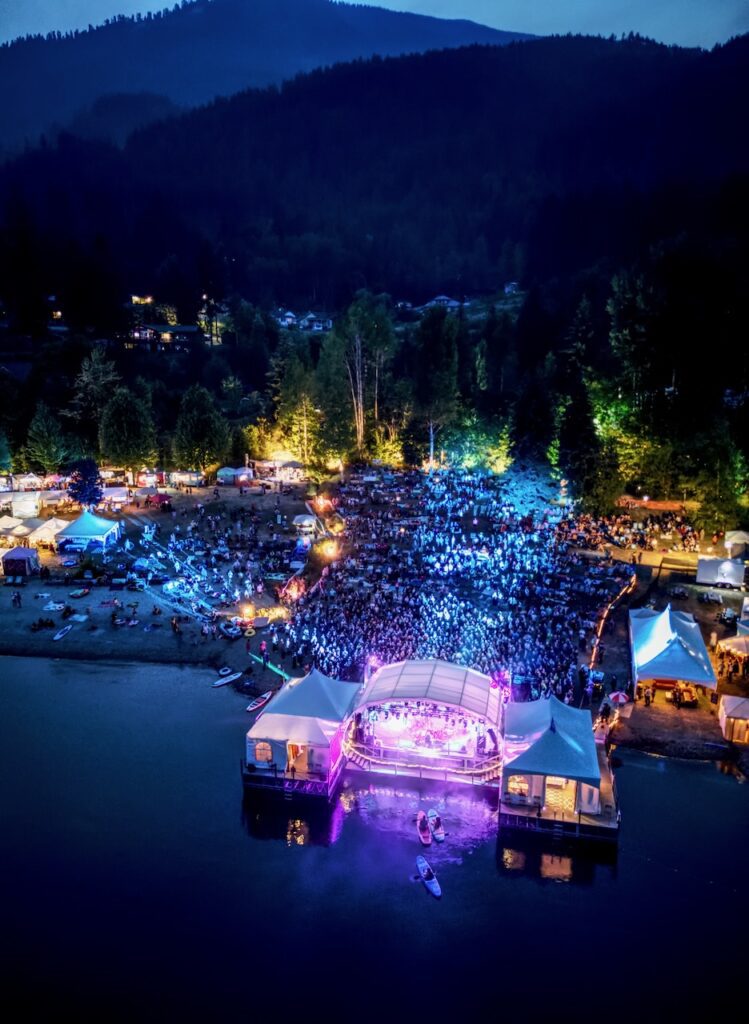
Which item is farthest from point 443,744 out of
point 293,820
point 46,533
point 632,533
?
point 46,533

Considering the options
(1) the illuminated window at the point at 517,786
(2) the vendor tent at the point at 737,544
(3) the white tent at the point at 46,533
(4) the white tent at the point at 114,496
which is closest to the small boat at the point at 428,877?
(1) the illuminated window at the point at 517,786

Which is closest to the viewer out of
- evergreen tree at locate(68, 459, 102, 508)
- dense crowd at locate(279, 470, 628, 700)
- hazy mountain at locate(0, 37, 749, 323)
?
dense crowd at locate(279, 470, 628, 700)

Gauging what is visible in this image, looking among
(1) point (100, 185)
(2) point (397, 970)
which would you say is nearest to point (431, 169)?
(1) point (100, 185)

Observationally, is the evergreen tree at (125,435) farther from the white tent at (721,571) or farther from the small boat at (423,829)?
the small boat at (423,829)

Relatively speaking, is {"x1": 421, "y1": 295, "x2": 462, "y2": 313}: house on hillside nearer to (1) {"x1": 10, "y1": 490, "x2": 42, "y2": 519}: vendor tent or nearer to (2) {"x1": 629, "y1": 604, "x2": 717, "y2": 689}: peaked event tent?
(1) {"x1": 10, "y1": 490, "x2": 42, "y2": 519}: vendor tent

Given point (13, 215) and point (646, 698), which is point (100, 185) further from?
point (646, 698)

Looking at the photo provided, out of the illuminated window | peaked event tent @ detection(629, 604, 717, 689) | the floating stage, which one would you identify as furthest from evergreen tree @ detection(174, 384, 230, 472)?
the illuminated window
